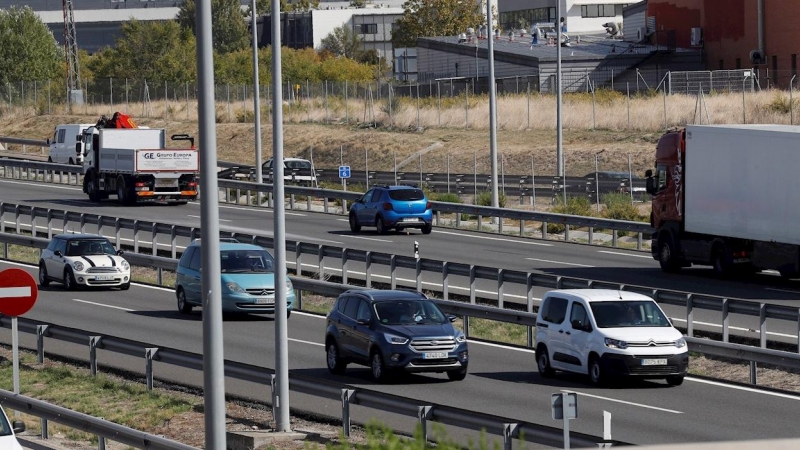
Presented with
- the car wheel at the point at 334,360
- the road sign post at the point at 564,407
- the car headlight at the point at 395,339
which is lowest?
the car wheel at the point at 334,360

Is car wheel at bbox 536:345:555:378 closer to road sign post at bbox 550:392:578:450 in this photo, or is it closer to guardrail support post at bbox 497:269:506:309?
guardrail support post at bbox 497:269:506:309

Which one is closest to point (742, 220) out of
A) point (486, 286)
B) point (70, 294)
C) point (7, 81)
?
point (486, 286)

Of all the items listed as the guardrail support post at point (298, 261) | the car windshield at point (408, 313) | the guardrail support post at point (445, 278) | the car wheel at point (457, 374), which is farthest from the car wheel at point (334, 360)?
the guardrail support post at point (298, 261)

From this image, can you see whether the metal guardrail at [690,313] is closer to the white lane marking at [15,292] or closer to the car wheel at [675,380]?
the car wheel at [675,380]

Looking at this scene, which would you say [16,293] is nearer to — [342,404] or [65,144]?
[342,404]

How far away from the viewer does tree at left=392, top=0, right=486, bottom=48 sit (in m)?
125

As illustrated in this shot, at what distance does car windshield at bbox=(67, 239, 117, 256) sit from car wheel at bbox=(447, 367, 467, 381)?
1506 centimetres

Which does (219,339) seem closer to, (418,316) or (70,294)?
(418,316)

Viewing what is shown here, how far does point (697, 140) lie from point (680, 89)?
47.7 meters

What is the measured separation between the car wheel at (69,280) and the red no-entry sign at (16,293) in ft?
50.5

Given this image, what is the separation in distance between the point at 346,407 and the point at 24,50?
324 feet

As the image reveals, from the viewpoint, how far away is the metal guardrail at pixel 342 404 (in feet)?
49.0

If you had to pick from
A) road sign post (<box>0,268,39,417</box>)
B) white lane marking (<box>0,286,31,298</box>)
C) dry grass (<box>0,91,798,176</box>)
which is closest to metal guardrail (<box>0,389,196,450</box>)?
road sign post (<box>0,268,39,417</box>)

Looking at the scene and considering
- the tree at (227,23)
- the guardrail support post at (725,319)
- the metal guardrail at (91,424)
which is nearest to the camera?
the metal guardrail at (91,424)
